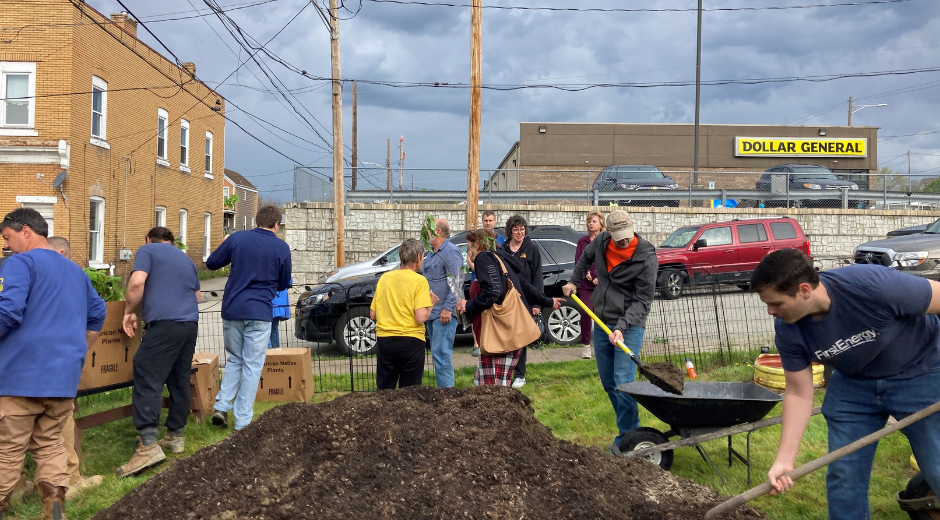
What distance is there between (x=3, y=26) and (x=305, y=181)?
29.4 feet

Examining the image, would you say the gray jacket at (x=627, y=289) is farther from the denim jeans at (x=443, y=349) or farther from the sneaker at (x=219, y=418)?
the sneaker at (x=219, y=418)

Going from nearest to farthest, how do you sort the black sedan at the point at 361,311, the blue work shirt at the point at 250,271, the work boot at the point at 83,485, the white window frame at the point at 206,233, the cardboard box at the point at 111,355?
the work boot at the point at 83,485 → the cardboard box at the point at 111,355 → the blue work shirt at the point at 250,271 → the black sedan at the point at 361,311 → the white window frame at the point at 206,233

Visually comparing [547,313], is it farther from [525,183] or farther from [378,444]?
[525,183]

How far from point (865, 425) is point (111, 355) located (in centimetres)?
538

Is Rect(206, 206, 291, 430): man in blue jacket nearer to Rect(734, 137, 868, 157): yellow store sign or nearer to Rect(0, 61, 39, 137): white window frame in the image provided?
Rect(0, 61, 39, 137): white window frame

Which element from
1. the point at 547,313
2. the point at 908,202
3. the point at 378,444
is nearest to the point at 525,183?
the point at 908,202

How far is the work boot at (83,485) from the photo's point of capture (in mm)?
4720

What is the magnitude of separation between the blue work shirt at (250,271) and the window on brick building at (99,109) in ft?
55.2

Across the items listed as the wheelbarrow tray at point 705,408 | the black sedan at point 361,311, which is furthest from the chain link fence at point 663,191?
the wheelbarrow tray at point 705,408

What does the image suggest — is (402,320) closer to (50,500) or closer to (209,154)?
(50,500)

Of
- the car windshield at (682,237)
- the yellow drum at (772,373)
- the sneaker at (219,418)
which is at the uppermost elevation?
→ the car windshield at (682,237)

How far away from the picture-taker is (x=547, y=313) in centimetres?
1044

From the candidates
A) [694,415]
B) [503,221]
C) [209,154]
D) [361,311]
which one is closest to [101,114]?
[209,154]

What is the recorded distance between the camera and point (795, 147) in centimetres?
3856
